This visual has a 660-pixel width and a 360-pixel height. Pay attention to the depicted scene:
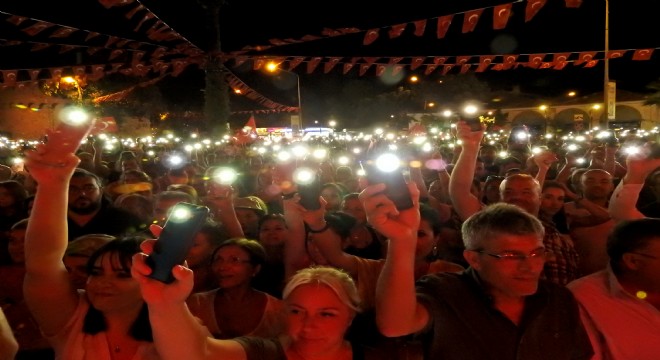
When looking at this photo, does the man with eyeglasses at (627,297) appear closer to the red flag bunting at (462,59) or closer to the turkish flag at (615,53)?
the red flag bunting at (462,59)

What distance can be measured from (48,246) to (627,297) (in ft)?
8.54

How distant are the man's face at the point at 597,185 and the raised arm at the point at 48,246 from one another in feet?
15.0

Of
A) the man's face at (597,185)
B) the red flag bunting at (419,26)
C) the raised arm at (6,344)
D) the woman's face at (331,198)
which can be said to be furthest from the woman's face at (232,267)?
the red flag bunting at (419,26)

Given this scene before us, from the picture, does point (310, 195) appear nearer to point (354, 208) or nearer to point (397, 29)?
point (354, 208)

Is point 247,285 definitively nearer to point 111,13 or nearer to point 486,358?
point 486,358

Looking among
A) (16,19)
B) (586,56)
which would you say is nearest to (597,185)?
(586,56)

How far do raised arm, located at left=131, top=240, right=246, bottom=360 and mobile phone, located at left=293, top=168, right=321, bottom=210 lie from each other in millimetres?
1110

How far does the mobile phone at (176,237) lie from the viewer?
69.8 inches

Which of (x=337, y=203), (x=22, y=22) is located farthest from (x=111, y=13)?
(x=337, y=203)

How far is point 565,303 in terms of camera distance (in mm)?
2596

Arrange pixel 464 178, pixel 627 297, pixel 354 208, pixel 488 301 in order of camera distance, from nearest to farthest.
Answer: pixel 488 301, pixel 627 297, pixel 464 178, pixel 354 208

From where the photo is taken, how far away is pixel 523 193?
13.7 ft

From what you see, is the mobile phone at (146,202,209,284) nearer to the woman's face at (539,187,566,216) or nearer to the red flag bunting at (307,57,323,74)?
the woman's face at (539,187,566,216)

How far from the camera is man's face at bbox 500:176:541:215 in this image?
4.16 m
